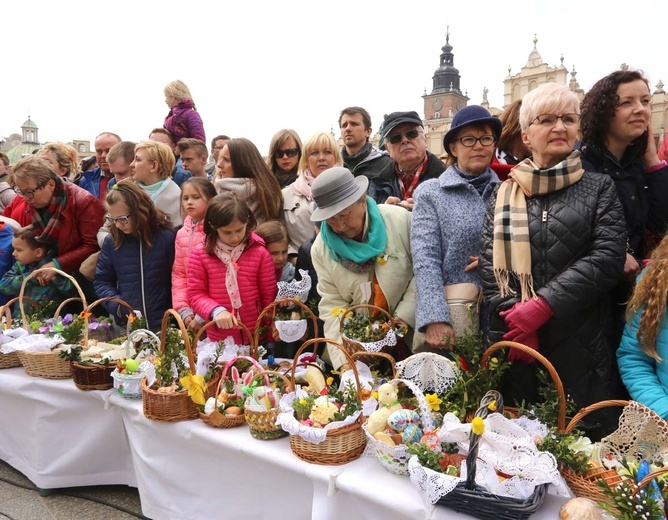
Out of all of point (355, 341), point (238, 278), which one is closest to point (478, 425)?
point (355, 341)

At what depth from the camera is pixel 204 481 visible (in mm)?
2174

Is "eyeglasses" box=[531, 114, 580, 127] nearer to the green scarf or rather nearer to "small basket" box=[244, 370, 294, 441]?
the green scarf

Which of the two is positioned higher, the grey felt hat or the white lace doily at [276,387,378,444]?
the grey felt hat

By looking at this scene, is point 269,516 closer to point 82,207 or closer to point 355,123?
point 355,123

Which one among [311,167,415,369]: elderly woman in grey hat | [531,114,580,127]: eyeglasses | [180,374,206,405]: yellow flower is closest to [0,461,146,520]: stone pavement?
[180,374,206,405]: yellow flower

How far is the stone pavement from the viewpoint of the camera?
8.56 feet

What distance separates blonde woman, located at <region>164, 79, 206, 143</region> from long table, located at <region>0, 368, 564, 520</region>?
9.96 ft

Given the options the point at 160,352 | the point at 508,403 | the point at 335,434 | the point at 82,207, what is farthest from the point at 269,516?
the point at 82,207

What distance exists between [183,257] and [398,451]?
2.06m

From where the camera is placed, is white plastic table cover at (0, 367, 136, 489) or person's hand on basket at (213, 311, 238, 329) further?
white plastic table cover at (0, 367, 136, 489)

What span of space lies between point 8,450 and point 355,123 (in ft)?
10.8

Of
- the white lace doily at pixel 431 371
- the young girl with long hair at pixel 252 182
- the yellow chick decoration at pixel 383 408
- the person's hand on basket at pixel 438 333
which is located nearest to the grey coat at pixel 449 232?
the person's hand on basket at pixel 438 333

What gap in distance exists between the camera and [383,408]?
1815mm

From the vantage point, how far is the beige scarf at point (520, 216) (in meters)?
1.89
